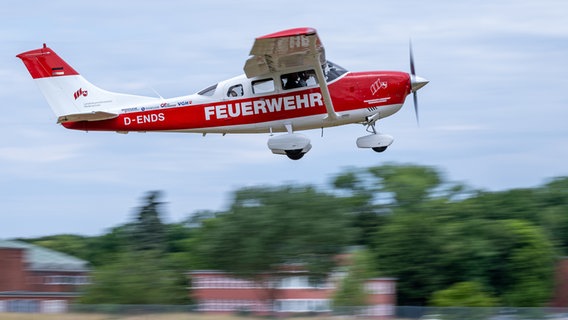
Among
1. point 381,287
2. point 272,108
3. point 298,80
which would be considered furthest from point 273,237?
point 298,80

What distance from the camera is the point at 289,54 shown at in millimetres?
22453

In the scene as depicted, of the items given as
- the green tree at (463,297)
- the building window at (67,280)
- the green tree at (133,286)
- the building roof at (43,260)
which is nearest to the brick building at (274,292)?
the green tree at (133,286)

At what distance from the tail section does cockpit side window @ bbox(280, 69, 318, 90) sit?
3377 millimetres

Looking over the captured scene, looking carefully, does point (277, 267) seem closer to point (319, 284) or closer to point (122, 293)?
point (319, 284)

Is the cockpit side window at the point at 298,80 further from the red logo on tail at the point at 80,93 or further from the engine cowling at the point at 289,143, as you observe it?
the red logo on tail at the point at 80,93

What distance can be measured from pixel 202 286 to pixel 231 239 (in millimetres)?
3405

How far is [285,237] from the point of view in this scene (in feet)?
160

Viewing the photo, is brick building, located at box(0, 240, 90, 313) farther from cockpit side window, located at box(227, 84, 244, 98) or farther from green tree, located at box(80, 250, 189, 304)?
cockpit side window, located at box(227, 84, 244, 98)

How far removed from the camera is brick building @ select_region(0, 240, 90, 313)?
164 ft

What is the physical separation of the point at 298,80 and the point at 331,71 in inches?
35.1

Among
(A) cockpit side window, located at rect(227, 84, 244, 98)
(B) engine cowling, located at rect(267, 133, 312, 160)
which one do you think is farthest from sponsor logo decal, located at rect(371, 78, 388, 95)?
(A) cockpit side window, located at rect(227, 84, 244, 98)

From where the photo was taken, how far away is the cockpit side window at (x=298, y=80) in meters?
23.2

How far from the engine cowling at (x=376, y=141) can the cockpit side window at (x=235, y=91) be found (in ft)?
9.90

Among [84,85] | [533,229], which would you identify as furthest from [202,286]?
[84,85]
